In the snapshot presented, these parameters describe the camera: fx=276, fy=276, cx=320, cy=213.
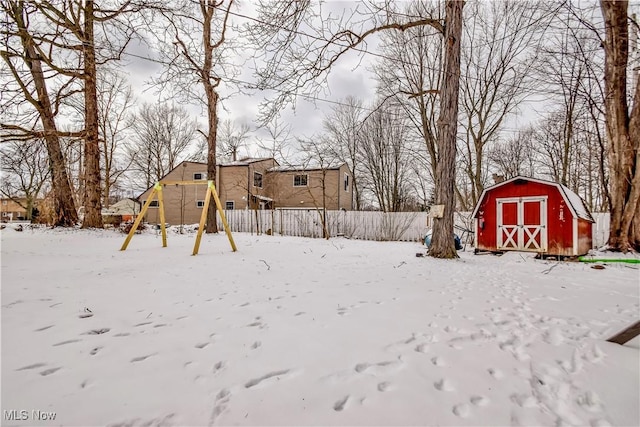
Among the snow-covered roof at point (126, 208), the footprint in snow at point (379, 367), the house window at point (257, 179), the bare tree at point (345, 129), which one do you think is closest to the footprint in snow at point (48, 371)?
the footprint in snow at point (379, 367)

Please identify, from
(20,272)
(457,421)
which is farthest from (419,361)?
(20,272)

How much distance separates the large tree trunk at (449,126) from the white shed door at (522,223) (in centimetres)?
331

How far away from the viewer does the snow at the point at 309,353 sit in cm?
129

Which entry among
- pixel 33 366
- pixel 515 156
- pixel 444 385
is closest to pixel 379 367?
pixel 444 385

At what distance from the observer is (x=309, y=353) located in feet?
5.94

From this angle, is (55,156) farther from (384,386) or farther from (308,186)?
(308,186)

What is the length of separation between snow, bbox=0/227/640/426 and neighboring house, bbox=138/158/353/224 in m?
18.3

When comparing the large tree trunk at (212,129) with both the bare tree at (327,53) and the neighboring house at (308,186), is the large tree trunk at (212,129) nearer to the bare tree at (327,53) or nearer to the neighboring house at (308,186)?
the bare tree at (327,53)

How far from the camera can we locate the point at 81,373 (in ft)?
4.91

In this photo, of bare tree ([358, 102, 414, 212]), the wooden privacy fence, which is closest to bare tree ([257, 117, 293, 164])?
the wooden privacy fence

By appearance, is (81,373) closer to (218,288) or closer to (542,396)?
(218,288)

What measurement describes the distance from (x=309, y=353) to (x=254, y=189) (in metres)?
21.6

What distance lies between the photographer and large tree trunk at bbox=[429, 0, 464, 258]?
641 cm

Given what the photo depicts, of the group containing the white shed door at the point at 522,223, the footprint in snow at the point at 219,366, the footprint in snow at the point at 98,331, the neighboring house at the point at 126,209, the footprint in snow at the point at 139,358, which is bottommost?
the footprint in snow at the point at 219,366
